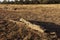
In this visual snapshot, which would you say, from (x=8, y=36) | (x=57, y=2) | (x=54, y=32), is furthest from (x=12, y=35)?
(x=57, y=2)

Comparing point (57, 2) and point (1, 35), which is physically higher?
point (1, 35)

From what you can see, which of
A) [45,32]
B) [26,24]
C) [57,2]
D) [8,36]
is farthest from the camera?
[57,2]

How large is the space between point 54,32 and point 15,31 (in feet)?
6.73

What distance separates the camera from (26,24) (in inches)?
483

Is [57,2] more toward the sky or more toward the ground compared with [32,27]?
more toward the ground

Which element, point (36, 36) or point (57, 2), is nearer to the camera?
point (36, 36)

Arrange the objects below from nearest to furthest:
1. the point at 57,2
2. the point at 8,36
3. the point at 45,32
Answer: the point at 8,36 → the point at 45,32 → the point at 57,2

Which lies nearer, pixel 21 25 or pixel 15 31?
pixel 15 31

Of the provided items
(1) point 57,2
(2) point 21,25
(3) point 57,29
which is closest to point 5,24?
(2) point 21,25

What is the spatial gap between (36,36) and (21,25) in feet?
5.17

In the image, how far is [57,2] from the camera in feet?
93.6

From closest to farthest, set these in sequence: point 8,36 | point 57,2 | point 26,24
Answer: point 8,36 < point 26,24 < point 57,2

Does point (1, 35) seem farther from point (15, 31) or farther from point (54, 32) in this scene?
point (54, 32)

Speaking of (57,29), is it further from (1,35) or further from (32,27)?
(1,35)
